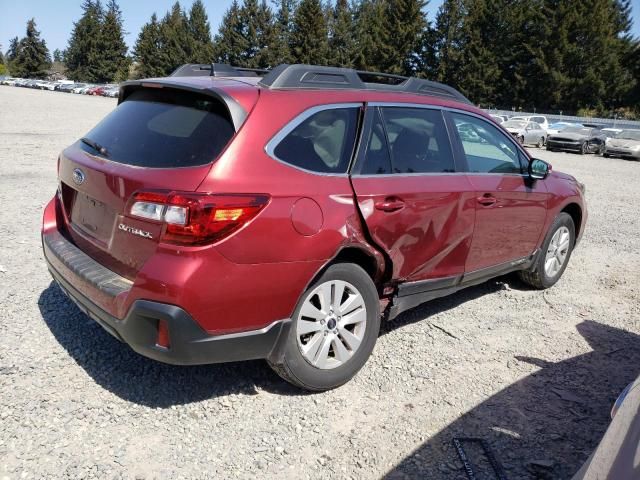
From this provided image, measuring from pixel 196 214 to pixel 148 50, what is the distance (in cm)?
10518

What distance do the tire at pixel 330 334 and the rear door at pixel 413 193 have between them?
1.02 feet

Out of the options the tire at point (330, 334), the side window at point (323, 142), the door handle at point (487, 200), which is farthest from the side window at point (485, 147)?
the tire at point (330, 334)

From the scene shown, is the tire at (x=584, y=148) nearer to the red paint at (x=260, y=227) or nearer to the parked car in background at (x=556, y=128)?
the parked car in background at (x=556, y=128)

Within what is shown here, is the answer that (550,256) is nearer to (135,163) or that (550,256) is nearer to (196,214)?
(196,214)

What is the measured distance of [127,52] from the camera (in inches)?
3915

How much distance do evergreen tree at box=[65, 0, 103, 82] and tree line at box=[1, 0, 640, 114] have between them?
Result: 37 cm

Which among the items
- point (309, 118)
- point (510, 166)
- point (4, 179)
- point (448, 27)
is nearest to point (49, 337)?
point (309, 118)

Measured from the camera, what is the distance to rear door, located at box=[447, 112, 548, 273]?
4297 mm

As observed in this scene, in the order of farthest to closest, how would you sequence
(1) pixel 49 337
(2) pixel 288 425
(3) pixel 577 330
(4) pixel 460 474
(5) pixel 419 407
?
1. (3) pixel 577 330
2. (1) pixel 49 337
3. (5) pixel 419 407
4. (2) pixel 288 425
5. (4) pixel 460 474

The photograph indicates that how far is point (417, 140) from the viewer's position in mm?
3943

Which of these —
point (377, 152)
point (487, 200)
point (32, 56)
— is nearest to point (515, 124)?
point (487, 200)

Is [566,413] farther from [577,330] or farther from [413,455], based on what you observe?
[577,330]

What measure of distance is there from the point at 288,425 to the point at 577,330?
9.02 feet

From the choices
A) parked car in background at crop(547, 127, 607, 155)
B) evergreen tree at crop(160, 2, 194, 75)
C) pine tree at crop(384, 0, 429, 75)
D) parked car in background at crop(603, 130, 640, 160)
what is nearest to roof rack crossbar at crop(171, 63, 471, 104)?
parked car in background at crop(547, 127, 607, 155)
